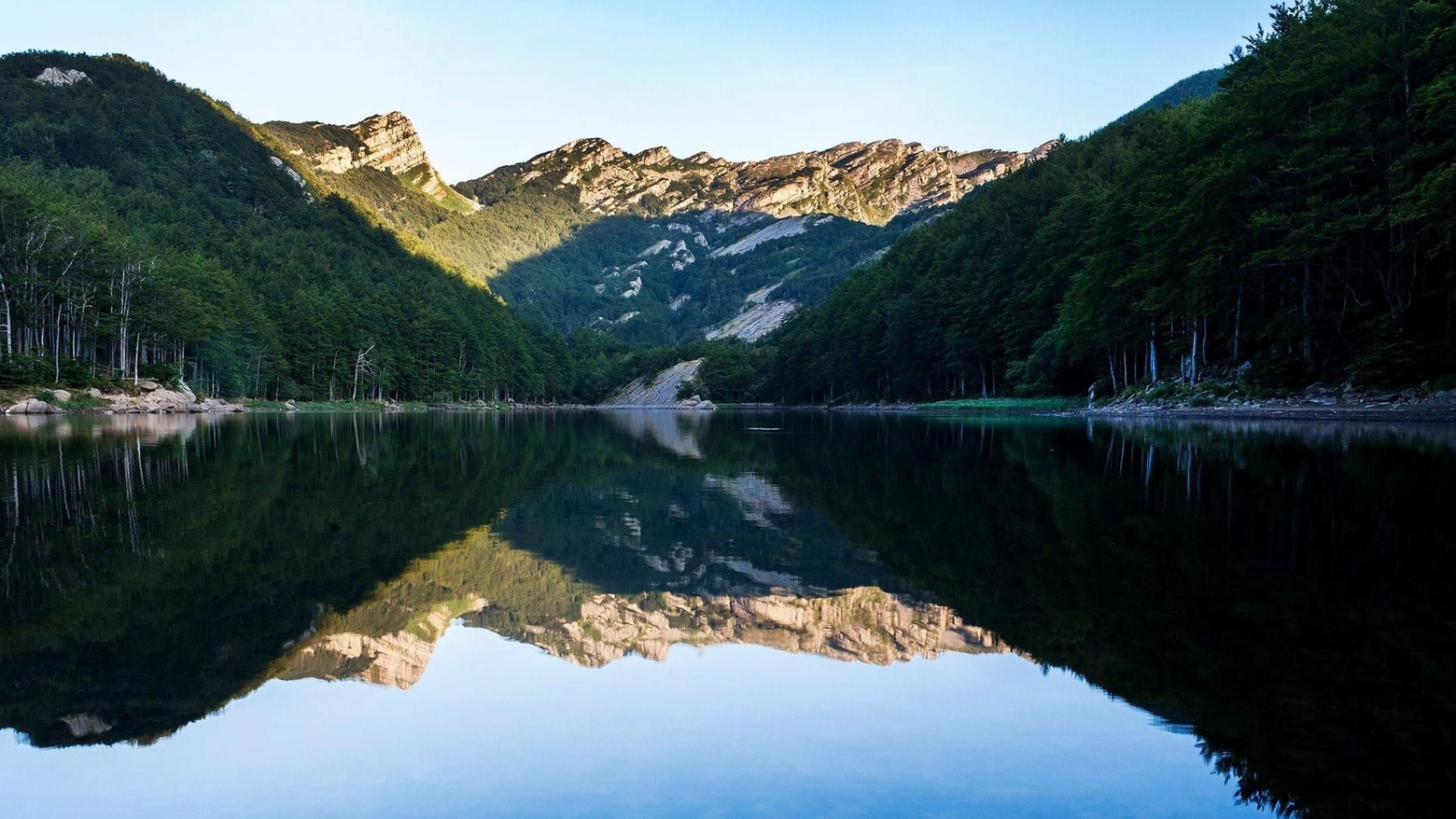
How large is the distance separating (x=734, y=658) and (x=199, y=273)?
102 m

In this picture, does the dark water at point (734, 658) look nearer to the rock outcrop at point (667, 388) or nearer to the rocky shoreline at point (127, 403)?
the rocky shoreline at point (127, 403)

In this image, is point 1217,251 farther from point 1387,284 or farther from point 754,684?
point 754,684

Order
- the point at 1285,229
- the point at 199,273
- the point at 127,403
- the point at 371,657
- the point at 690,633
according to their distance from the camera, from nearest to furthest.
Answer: the point at 371,657 < the point at 690,633 < the point at 1285,229 < the point at 127,403 < the point at 199,273

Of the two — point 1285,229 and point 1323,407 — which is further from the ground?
point 1285,229

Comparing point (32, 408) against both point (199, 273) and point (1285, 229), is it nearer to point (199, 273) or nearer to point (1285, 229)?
point (199, 273)

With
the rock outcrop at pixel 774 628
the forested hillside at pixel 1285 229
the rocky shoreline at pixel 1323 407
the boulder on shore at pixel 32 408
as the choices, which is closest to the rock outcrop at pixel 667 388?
the forested hillside at pixel 1285 229

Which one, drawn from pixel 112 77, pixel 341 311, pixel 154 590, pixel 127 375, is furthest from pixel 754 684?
pixel 112 77

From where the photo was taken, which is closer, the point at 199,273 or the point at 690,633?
the point at 690,633

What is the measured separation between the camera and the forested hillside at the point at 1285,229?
31.8m

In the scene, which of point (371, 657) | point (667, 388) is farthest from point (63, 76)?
point (371, 657)

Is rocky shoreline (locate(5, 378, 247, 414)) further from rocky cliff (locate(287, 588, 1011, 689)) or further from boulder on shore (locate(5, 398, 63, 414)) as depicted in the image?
rocky cliff (locate(287, 588, 1011, 689))

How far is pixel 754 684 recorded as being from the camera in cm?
552

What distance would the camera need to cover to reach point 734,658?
611 cm

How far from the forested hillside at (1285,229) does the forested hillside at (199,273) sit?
7014 cm
